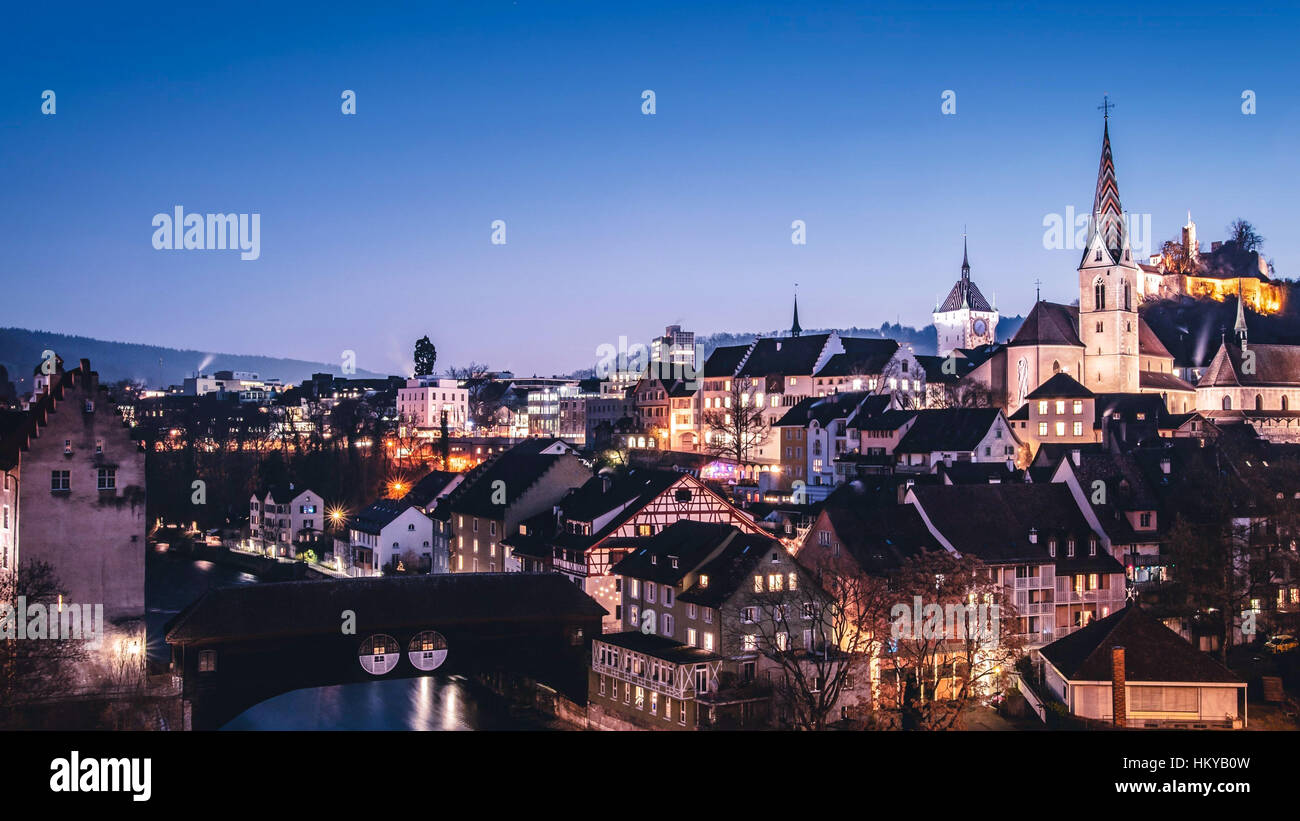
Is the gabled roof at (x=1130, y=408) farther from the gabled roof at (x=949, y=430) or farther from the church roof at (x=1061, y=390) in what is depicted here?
the gabled roof at (x=949, y=430)

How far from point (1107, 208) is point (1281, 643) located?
161ft

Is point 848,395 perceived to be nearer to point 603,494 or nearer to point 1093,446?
point 1093,446

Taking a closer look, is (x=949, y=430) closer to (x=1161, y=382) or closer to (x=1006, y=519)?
(x=1006, y=519)

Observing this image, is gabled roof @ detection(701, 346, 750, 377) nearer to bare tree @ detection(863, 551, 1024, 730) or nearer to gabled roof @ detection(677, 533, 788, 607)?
gabled roof @ detection(677, 533, 788, 607)

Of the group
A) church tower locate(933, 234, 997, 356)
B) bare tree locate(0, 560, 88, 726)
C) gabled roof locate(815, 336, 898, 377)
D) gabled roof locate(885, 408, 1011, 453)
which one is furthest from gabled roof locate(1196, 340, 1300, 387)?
bare tree locate(0, 560, 88, 726)

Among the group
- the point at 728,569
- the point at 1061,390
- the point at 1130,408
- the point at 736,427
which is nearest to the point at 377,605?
the point at 728,569

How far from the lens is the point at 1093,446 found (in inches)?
1946

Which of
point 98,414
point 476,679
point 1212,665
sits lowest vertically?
point 476,679

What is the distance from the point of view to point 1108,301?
6969 cm

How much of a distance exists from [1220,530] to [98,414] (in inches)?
1100

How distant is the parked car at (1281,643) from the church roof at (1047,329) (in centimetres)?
3907
